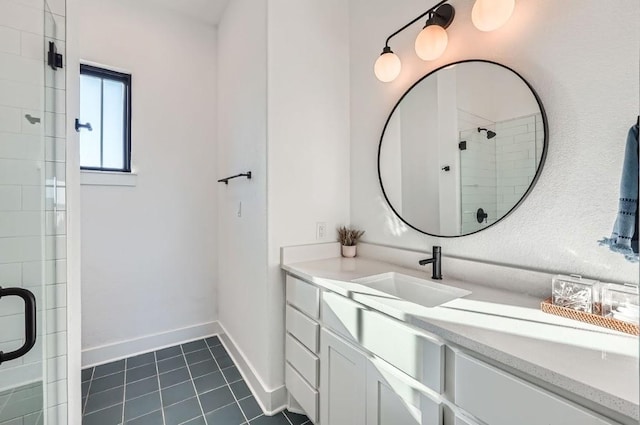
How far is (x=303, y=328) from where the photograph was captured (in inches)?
58.3

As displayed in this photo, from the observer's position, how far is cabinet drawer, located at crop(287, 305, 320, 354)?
1385mm

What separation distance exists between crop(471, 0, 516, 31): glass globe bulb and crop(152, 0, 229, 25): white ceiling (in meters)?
2.08

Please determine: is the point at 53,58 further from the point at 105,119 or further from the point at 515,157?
the point at 515,157

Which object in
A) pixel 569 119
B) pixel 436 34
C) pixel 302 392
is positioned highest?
pixel 436 34

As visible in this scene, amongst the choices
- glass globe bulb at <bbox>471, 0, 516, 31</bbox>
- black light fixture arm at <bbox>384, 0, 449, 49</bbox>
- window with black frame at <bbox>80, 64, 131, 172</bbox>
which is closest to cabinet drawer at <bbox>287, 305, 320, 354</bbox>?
glass globe bulb at <bbox>471, 0, 516, 31</bbox>

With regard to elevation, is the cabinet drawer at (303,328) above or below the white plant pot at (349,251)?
below

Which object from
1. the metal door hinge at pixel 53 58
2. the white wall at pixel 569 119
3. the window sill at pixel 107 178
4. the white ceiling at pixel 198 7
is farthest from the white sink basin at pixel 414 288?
the white ceiling at pixel 198 7

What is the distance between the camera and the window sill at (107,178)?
6.85 ft

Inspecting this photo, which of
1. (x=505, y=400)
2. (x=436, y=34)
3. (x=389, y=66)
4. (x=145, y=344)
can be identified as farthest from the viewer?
(x=145, y=344)

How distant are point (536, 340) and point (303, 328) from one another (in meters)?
1.05

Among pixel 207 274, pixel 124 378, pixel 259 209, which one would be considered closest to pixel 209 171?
pixel 207 274

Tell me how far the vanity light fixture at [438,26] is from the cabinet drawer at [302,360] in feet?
5.15

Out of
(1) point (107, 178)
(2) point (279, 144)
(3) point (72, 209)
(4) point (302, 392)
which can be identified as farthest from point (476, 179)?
(1) point (107, 178)

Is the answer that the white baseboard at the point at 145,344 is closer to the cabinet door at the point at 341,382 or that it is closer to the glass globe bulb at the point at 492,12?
the cabinet door at the point at 341,382
